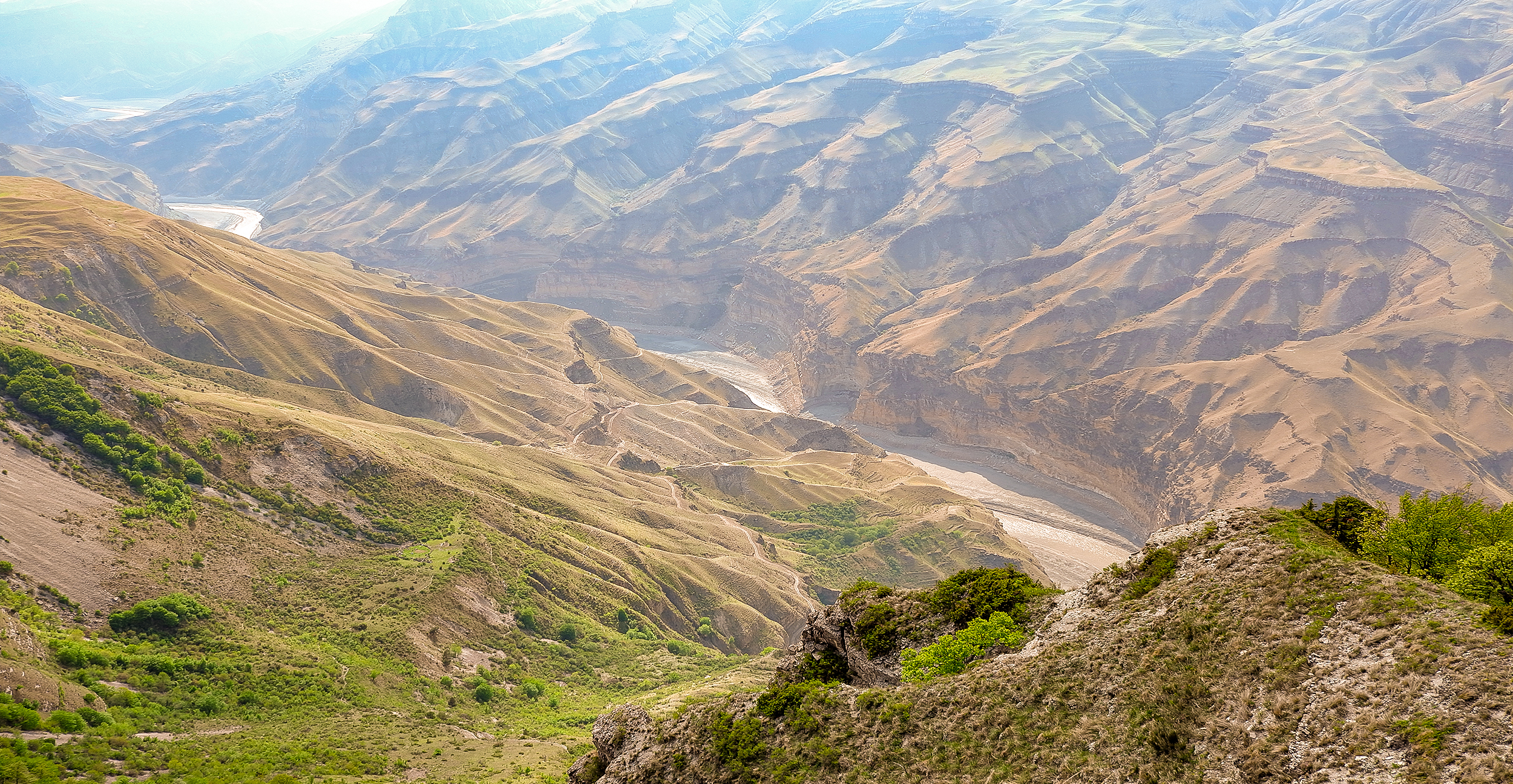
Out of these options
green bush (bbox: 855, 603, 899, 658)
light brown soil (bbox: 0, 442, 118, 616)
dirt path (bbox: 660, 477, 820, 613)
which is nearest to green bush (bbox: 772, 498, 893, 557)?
dirt path (bbox: 660, 477, 820, 613)

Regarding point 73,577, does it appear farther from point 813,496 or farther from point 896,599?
point 813,496

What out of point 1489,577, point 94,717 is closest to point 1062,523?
point 1489,577

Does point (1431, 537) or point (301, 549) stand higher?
point (1431, 537)

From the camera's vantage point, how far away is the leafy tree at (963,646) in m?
38.1

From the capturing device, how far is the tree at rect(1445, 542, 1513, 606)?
31547 mm

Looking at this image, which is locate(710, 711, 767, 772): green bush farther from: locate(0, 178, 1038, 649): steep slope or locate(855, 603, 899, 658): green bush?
locate(0, 178, 1038, 649): steep slope

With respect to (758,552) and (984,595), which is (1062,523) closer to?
(758,552)

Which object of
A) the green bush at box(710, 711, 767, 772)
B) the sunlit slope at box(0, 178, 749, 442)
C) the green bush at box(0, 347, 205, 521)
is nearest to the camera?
the green bush at box(710, 711, 767, 772)

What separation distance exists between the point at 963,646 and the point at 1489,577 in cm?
1921

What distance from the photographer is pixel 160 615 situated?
5753cm

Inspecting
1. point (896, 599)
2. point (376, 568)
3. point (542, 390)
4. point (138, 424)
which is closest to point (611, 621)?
point (376, 568)

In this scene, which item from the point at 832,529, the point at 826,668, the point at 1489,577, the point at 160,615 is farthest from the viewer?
the point at 832,529

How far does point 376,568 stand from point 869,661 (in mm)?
50712

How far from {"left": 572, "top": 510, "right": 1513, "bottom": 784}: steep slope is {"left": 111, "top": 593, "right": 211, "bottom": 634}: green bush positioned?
36.4 meters
